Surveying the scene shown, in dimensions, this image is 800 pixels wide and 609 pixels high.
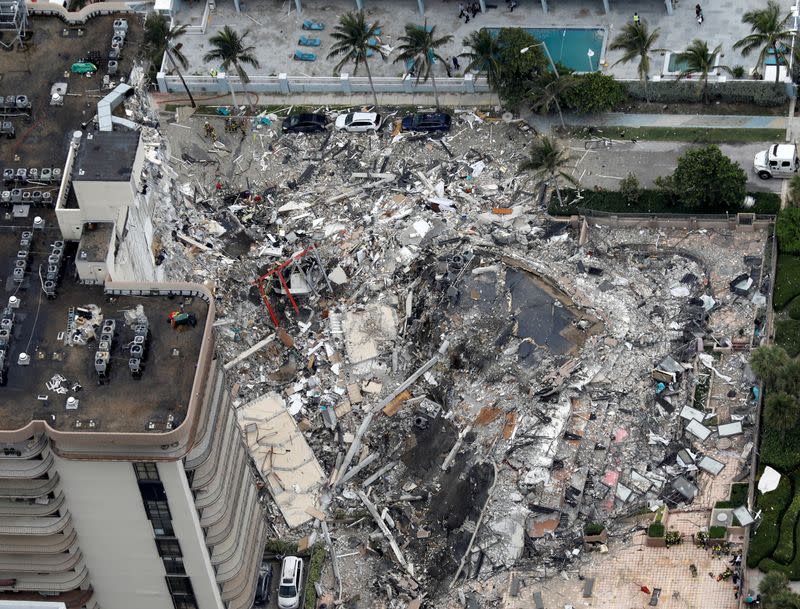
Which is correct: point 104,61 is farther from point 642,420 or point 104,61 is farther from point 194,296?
point 642,420

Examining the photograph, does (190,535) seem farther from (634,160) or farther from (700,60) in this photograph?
(700,60)

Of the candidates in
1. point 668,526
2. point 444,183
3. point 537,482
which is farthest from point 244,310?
point 668,526

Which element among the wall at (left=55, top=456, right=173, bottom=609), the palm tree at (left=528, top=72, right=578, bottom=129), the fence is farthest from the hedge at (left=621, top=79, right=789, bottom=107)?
the wall at (left=55, top=456, right=173, bottom=609)

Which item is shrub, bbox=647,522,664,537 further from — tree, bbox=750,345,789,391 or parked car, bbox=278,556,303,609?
parked car, bbox=278,556,303,609

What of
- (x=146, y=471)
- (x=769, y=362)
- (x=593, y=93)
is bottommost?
(x=146, y=471)

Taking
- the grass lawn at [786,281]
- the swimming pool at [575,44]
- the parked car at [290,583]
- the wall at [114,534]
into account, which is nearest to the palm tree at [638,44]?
the swimming pool at [575,44]

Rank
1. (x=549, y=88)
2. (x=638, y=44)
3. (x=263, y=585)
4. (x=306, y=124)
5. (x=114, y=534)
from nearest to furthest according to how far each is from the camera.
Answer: (x=114, y=534), (x=263, y=585), (x=638, y=44), (x=549, y=88), (x=306, y=124)

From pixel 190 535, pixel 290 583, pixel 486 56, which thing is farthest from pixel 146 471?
pixel 486 56
